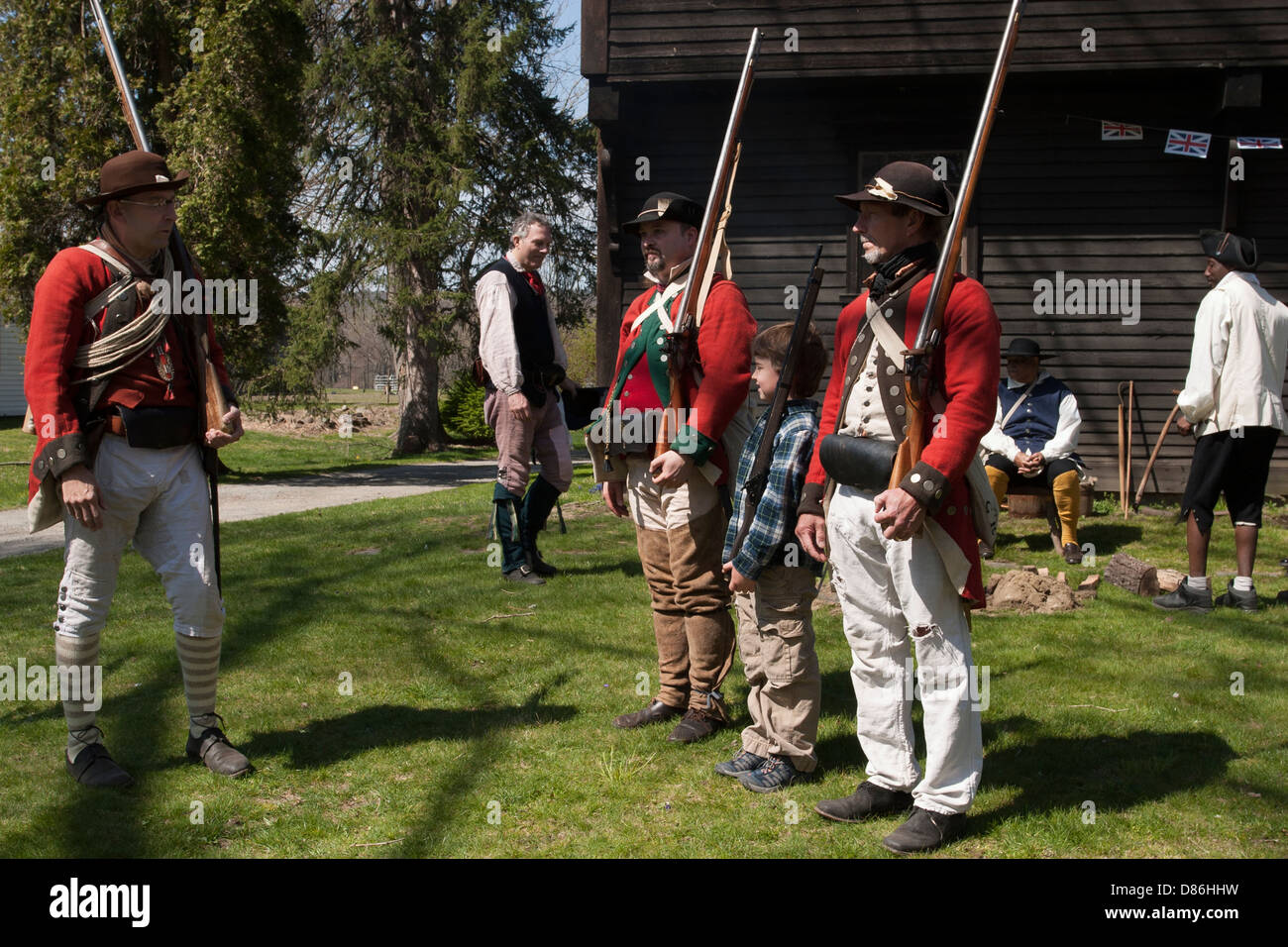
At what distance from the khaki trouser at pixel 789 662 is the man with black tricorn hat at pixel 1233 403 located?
3.70 m

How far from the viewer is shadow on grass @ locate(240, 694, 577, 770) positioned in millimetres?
4836

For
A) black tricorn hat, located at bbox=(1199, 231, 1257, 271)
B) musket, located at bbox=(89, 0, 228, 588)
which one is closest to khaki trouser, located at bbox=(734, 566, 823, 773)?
musket, located at bbox=(89, 0, 228, 588)

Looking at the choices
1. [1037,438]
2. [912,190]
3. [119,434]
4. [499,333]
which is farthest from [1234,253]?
[119,434]

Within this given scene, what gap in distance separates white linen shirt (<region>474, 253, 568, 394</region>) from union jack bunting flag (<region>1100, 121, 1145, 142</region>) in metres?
6.77

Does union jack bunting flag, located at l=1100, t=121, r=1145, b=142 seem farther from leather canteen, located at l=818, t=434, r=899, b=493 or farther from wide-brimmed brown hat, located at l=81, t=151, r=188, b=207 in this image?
wide-brimmed brown hat, located at l=81, t=151, r=188, b=207

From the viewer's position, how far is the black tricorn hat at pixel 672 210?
15.9ft

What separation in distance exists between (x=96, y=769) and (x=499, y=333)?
3.86m

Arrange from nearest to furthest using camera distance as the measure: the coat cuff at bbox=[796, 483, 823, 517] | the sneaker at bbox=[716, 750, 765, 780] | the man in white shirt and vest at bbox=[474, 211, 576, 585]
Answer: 1. the coat cuff at bbox=[796, 483, 823, 517]
2. the sneaker at bbox=[716, 750, 765, 780]
3. the man in white shirt and vest at bbox=[474, 211, 576, 585]

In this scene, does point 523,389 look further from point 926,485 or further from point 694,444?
point 926,485

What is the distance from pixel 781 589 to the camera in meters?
4.32

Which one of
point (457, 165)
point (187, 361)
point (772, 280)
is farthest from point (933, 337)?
point (457, 165)

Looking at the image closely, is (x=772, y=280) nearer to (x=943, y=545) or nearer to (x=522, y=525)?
(x=522, y=525)

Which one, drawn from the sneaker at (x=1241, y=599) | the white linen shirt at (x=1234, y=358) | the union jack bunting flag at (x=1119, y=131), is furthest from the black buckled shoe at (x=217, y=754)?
the union jack bunting flag at (x=1119, y=131)

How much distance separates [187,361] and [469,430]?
913 inches
